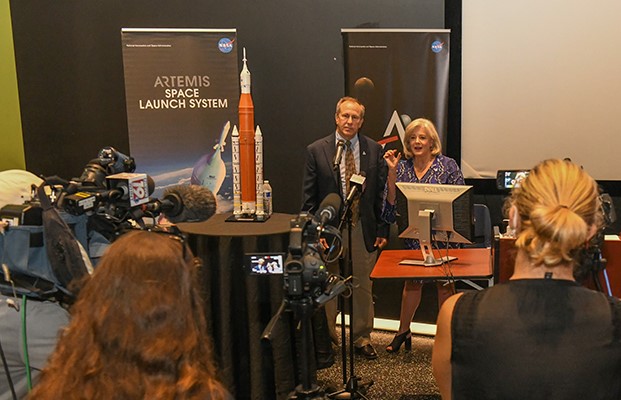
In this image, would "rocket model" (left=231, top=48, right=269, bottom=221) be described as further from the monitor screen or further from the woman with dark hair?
the woman with dark hair

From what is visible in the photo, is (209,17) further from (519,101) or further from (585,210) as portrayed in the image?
(585,210)

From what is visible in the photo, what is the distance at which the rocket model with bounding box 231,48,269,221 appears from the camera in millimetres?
3352

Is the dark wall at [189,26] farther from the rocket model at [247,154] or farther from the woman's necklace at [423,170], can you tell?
Result: the rocket model at [247,154]

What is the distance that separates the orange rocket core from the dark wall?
147 cm

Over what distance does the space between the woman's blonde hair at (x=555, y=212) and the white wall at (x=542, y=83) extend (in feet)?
10.5

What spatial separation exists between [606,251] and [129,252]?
204 cm

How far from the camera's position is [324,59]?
470cm

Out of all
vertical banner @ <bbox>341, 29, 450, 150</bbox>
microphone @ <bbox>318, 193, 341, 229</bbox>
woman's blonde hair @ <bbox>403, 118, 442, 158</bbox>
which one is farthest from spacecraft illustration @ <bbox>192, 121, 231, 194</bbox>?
microphone @ <bbox>318, 193, 341, 229</bbox>

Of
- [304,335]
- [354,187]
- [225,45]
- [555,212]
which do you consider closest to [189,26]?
[225,45]

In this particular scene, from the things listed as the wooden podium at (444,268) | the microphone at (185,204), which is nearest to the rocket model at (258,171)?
the wooden podium at (444,268)

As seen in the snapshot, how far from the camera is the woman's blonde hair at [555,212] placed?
1379mm

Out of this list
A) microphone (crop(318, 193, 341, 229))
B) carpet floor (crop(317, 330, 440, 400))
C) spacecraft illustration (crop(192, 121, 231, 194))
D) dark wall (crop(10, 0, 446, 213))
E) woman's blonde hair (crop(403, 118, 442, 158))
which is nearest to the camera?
microphone (crop(318, 193, 341, 229))

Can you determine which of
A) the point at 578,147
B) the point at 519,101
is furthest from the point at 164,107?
the point at 578,147

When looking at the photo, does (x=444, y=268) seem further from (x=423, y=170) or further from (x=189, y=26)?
(x=189, y=26)
